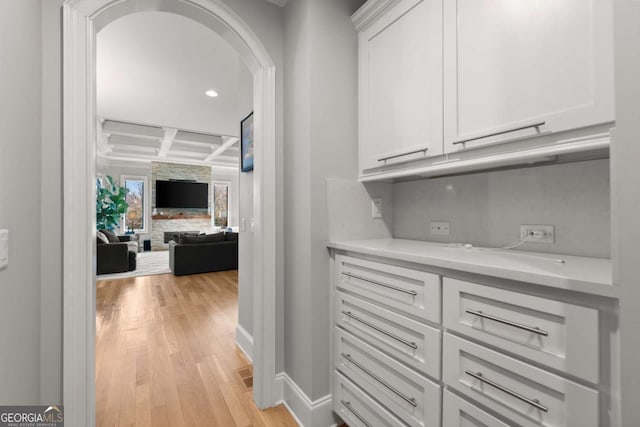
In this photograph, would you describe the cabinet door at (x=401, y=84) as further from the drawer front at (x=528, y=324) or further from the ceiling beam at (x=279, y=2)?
the drawer front at (x=528, y=324)

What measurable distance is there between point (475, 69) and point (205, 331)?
118 inches

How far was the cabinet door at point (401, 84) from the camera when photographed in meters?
1.34

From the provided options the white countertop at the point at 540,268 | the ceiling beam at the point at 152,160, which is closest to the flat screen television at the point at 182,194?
the ceiling beam at the point at 152,160

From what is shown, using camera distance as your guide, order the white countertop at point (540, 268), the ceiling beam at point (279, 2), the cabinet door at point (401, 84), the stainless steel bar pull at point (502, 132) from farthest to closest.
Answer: the ceiling beam at point (279, 2) < the cabinet door at point (401, 84) < the stainless steel bar pull at point (502, 132) < the white countertop at point (540, 268)

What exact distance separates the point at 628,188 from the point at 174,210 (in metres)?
10.1

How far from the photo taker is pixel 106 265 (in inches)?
Result: 203

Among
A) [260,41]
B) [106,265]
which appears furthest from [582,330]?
[106,265]

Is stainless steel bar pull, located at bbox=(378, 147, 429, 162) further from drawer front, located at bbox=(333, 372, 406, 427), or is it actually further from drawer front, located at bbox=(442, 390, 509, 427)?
drawer front, located at bbox=(333, 372, 406, 427)

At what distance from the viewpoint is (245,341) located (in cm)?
241

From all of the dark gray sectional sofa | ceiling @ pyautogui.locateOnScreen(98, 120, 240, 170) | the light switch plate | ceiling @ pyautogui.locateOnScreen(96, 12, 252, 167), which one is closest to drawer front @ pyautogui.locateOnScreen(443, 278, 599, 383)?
the light switch plate

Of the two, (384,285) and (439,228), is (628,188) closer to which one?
(384,285)

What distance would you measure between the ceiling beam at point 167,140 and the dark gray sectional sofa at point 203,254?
85.1 inches

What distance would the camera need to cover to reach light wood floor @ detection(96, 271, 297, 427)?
1.65m

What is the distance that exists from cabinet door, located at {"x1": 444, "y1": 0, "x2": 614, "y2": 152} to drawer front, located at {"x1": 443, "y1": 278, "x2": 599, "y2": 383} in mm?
588
